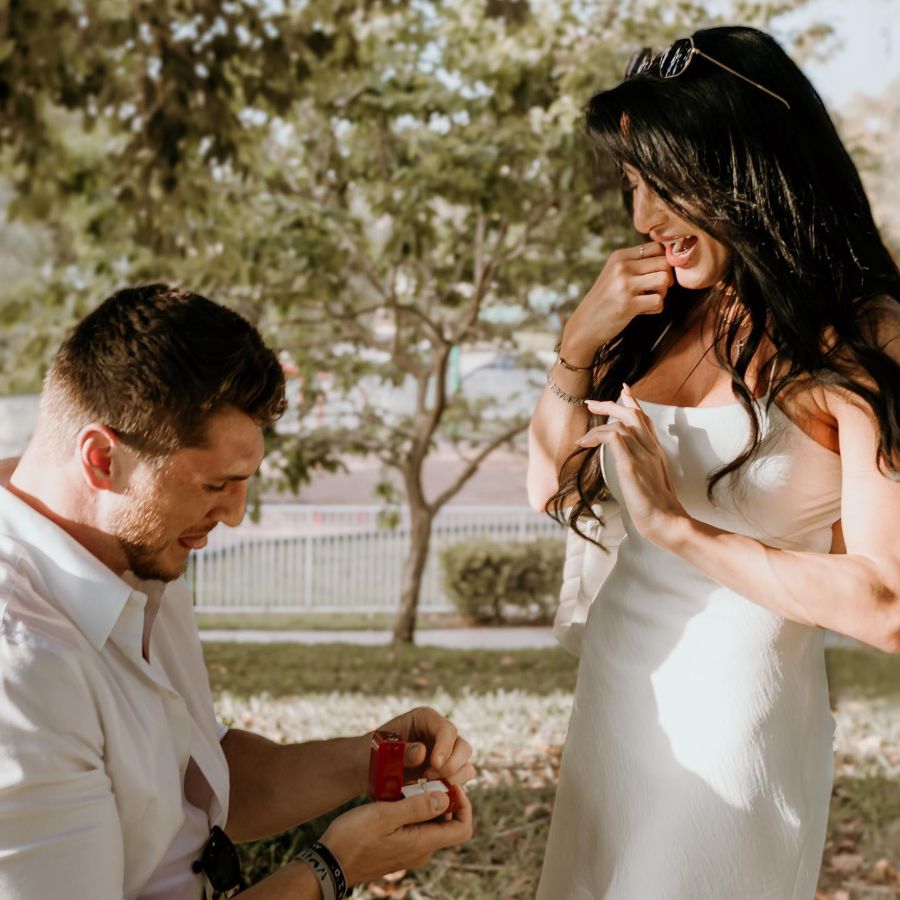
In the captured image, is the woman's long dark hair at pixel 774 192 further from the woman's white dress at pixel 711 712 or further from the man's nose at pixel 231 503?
the man's nose at pixel 231 503

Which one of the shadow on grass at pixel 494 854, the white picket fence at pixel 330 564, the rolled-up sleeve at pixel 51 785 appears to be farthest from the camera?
the white picket fence at pixel 330 564

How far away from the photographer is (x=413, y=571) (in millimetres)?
9469

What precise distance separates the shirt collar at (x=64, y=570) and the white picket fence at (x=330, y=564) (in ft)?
33.9

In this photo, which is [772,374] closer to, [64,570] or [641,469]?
[641,469]

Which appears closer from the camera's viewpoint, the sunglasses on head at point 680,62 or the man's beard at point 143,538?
the man's beard at point 143,538

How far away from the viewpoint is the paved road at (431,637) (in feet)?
33.8

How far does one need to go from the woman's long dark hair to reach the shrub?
360 inches

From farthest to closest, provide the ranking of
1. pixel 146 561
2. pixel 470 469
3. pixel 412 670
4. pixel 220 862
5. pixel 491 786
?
pixel 470 469
pixel 412 670
pixel 491 786
pixel 220 862
pixel 146 561

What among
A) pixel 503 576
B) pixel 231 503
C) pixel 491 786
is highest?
pixel 231 503

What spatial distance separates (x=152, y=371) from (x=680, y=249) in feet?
2.66

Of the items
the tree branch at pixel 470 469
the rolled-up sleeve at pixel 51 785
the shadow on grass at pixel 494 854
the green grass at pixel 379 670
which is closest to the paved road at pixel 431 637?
the green grass at pixel 379 670

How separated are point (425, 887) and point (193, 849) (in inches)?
88.5

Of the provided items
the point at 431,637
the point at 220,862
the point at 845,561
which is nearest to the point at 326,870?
Answer: the point at 220,862

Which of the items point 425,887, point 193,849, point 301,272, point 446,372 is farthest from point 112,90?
point 193,849
